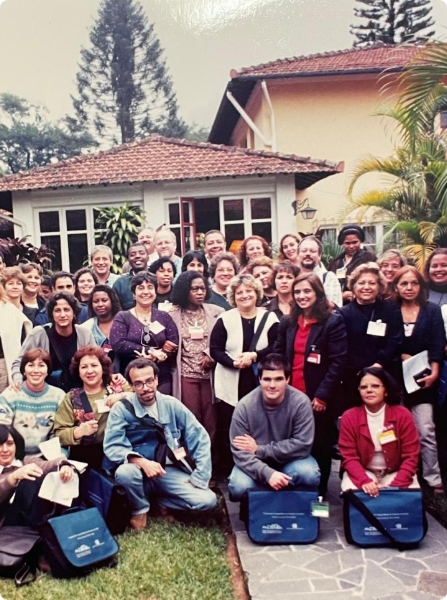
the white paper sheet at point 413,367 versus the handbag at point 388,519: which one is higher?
the white paper sheet at point 413,367

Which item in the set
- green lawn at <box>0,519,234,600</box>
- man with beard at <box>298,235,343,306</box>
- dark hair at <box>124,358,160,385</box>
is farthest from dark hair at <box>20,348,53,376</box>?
man with beard at <box>298,235,343,306</box>

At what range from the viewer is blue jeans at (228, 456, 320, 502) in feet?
13.1

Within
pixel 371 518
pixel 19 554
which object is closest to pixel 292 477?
pixel 371 518

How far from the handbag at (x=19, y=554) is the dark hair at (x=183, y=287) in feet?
5.69

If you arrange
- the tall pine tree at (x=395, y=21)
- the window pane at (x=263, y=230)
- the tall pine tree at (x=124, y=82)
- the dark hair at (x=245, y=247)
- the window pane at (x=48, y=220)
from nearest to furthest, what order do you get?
1. the tall pine tree at (x=124, y=82)
2. the tall pine tree at (x=395, y=21)
3. the window pane at (x=48, y=220)
4. the window pane at (x=263, y=230)
5. the dark hair at (x=245, y=247)

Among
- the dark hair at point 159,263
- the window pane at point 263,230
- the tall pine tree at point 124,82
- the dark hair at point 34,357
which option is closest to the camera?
the tall pine tree at point 124,82

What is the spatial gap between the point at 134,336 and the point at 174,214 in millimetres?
866

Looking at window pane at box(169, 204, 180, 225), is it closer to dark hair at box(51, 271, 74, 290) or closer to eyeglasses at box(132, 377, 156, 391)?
dark hair at box(51, 271, 74, 290)

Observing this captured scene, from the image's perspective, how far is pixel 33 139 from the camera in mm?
4035

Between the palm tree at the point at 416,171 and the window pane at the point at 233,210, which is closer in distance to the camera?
the palm tree at the point at 416,171

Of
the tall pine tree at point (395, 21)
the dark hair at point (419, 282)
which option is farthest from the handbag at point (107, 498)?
the tall pine tree at point (395, 21)

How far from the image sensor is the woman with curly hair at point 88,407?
13.3 ft

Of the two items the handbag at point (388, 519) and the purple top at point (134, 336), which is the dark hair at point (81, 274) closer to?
the purple top at point (134, 336)

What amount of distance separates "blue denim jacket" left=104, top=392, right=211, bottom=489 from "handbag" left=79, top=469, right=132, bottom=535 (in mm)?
146
